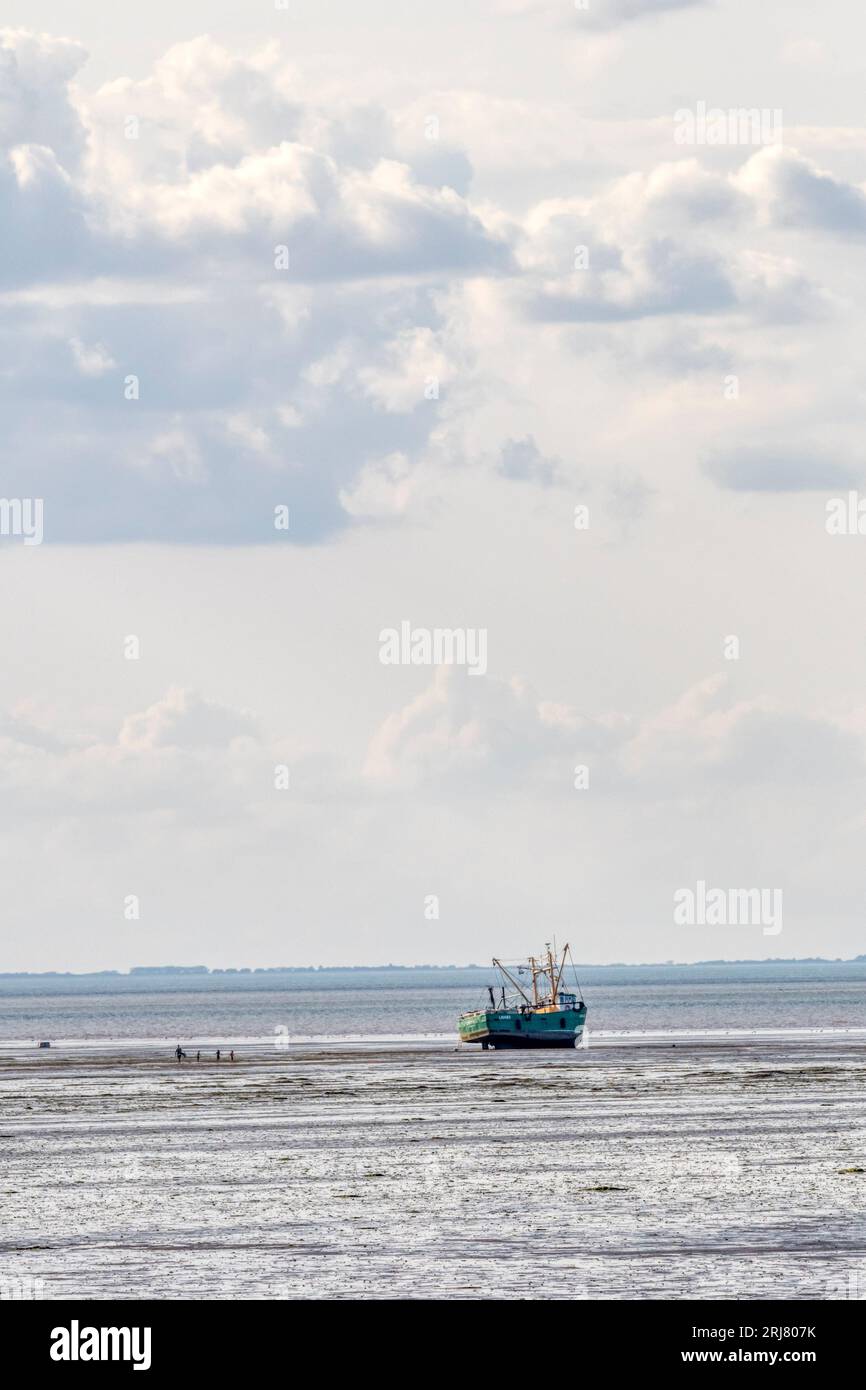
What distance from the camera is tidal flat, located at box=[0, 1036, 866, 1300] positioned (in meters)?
42.6

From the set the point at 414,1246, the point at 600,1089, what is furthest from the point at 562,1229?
the point at 600,1089

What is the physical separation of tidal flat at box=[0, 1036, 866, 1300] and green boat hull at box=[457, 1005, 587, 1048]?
48.9m

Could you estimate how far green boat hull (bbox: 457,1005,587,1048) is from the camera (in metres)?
165

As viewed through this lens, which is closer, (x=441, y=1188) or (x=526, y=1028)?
(x=441, y=1188)

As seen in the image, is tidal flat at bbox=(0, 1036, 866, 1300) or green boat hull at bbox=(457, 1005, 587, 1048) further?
green boat hull at bbox=(457, 1005, 587, 1048)

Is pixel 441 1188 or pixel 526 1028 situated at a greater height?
pixel 441 1188

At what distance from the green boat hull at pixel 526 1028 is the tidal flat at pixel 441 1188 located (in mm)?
48885

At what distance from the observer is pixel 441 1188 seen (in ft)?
195

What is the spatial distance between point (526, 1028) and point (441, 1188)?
10800 cm

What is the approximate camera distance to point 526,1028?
546 feet

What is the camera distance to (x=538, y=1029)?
166375mm

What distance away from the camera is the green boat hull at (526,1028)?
165 meters

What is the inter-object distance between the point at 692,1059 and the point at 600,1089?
112 ft
